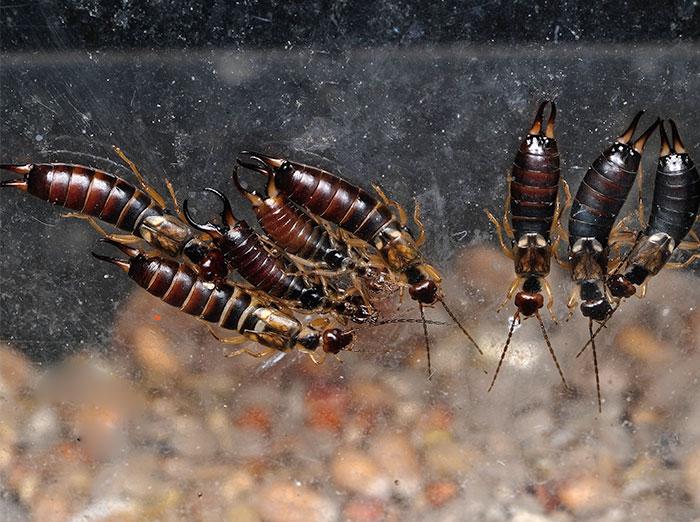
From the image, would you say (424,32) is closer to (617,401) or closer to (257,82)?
(257,82)

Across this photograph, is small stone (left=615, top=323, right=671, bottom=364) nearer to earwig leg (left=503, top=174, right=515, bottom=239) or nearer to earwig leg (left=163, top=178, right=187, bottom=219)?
earwig leg (left=503, top=174, right=515, bottom=239)

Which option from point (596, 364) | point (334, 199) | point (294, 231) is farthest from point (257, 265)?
point (596, 364)

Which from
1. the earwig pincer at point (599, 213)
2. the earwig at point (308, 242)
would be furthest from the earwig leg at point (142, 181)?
the earwig pincer at point (599, 213)

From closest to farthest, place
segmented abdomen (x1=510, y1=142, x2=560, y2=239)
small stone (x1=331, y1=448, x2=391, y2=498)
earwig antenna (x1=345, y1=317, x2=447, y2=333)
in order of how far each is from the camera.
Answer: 1. segmented abdomen (x1=510, y1=142, x2=560, y2=239)
2. earwig antenna (x1=345, y1=317, x2=447, y2=333)
3. small stone (x1=331, y1=448, x2=391, y2=498)

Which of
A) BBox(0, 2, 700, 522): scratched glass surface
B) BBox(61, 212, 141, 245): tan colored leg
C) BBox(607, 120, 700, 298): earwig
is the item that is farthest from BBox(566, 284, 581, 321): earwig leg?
BBox(61, 212, 141, 245): tan colored leg

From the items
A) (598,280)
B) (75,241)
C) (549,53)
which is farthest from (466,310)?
(75,241)

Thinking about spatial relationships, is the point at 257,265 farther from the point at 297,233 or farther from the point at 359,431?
the point at 359,431

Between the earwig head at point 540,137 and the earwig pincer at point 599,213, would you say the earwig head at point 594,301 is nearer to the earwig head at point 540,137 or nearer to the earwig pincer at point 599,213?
the earwig pincer at point 599,213
